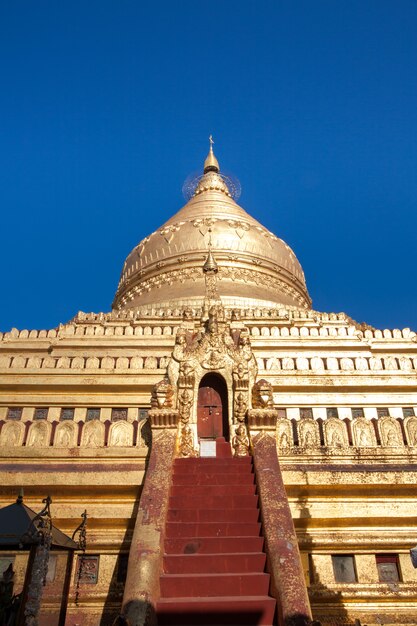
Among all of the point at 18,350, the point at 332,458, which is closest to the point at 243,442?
the point at 332,458

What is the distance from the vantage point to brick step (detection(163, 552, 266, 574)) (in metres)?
7.98

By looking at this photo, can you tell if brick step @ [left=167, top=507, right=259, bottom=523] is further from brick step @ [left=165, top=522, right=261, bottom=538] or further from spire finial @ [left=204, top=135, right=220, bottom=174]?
spire finial @ [left=204, top=135, right=220, bottom=174]

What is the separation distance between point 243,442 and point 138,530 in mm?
3317

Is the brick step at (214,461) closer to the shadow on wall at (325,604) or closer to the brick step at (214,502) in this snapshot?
the brick step at (214,502)

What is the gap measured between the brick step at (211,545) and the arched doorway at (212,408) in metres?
3.14

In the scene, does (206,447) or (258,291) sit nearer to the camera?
(206,447)

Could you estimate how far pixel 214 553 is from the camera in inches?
322

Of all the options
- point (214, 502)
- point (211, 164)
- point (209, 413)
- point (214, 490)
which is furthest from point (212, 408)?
point (211, 164)

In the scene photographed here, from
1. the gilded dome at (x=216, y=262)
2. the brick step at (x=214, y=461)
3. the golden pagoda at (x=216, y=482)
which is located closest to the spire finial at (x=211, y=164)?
the gilded dome at (x=216, y=262)

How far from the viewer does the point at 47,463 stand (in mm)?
10938

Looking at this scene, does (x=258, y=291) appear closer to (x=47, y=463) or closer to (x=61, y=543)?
(x=47, y=463)

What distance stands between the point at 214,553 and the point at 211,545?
0.18 m

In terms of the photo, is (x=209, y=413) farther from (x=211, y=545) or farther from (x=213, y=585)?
(x=213, y=585)

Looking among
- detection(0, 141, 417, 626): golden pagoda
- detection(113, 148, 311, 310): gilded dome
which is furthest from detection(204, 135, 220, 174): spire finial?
detection(0, 141, 417, 626): golden pagoda
